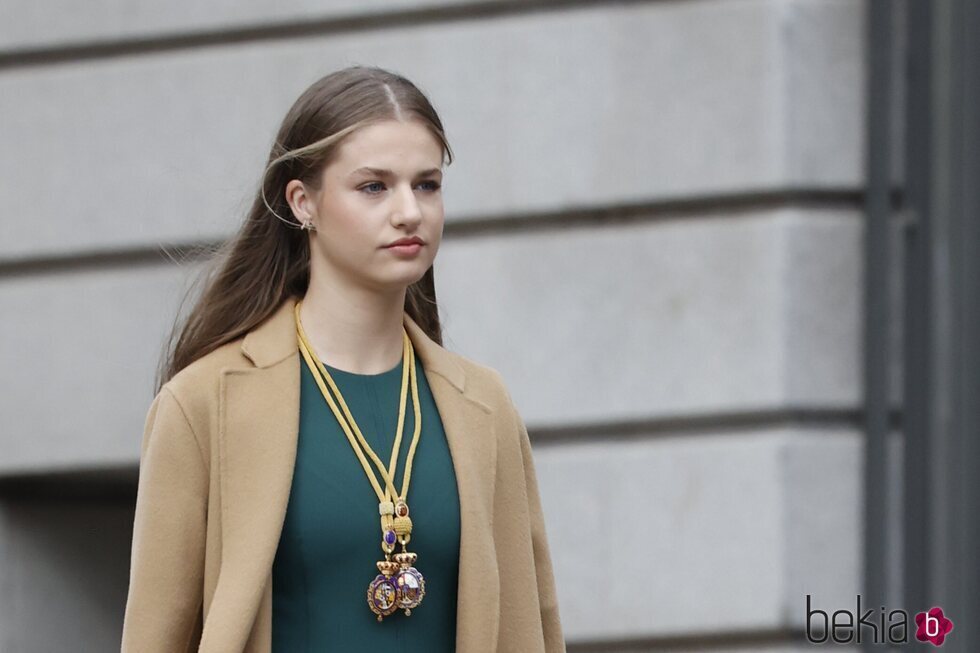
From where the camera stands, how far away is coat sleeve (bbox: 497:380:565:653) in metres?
3.91

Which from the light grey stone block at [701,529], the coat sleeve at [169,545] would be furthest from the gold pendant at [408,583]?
the light grey stone block at [701,529]

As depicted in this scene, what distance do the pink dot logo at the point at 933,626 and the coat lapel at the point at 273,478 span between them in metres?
2.64

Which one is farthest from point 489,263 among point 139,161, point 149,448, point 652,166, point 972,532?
point 149,448

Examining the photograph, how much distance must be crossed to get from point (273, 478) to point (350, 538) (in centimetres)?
18

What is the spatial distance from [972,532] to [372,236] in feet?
9.74

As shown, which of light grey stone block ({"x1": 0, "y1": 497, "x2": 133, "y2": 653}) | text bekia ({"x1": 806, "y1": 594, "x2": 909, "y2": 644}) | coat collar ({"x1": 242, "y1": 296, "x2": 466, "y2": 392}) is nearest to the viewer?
coat collar ({"x1": 242, "y1": 296, "x2": 466, "y2": 392})

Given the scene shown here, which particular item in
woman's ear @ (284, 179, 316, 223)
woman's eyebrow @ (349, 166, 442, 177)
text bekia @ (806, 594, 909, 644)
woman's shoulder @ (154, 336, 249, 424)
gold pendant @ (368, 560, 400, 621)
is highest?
woman's eyebrow @ (349, 166, 442, 177)

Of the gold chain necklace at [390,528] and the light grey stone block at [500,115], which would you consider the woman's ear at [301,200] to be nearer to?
the gold chain necklace at [390,528]

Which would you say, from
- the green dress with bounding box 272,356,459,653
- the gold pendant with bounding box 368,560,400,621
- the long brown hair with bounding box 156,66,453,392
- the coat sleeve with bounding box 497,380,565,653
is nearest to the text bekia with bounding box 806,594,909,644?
the coat sleeve with bounding box 497,380,565,653

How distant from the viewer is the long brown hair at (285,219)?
11.9 feet

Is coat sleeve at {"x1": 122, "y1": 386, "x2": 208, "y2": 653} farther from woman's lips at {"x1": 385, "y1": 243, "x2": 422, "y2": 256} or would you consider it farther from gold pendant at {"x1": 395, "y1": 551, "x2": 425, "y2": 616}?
woman's lips at {"x1": 385, "y1": 243, "x2": 422, "y2": 256}

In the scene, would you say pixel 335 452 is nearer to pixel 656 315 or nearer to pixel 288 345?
pixel 288 345

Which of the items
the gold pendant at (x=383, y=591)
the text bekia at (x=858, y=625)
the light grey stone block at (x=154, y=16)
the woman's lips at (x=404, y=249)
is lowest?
the text bekia at (x=858, y=625)

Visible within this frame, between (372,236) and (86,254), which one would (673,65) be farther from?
(372,236)
